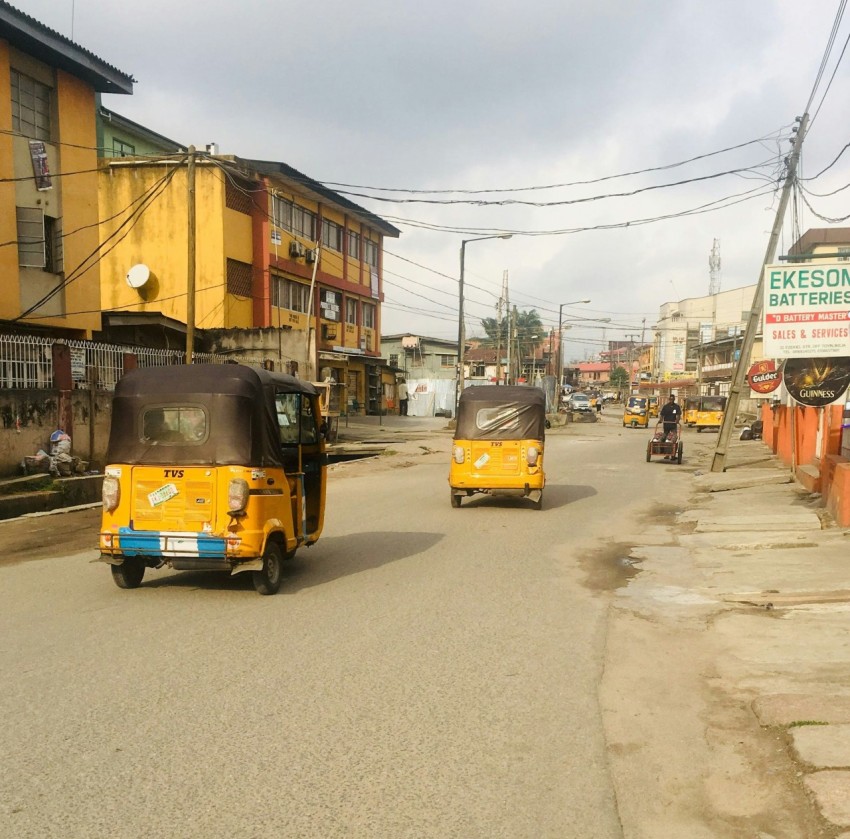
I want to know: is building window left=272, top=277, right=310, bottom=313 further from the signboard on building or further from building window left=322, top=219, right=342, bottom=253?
the signboard on building

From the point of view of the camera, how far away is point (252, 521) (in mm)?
7754

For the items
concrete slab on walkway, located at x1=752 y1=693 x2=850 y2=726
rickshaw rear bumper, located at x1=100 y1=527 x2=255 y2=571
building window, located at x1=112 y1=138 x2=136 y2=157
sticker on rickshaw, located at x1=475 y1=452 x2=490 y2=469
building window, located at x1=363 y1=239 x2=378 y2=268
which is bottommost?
concrete slab on walkway, located at x1=752 y1=693 x2=850 y2=726

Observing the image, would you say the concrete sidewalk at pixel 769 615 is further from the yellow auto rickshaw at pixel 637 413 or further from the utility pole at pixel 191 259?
the yellow auto rickshaw at pixel 637 413

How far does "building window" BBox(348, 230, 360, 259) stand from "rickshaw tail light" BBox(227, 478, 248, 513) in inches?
1646

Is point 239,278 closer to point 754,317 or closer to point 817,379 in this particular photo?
point 754,317

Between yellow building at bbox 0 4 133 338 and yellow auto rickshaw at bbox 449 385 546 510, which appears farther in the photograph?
yellow building at bbox 0 4 133 338

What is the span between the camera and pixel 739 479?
20.1m

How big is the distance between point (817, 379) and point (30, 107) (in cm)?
2116

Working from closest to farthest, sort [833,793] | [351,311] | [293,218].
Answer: [833,793] → [293,218] → [351,311]

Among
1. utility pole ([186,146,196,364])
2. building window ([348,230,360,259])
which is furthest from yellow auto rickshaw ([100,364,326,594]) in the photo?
building window ([348,230,360,259])

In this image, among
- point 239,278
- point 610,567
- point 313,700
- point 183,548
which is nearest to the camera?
point 313,700

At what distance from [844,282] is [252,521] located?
11.4m

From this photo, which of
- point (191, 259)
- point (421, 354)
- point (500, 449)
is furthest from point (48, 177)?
point (421, 354)

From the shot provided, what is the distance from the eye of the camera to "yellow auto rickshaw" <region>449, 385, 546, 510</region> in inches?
595
